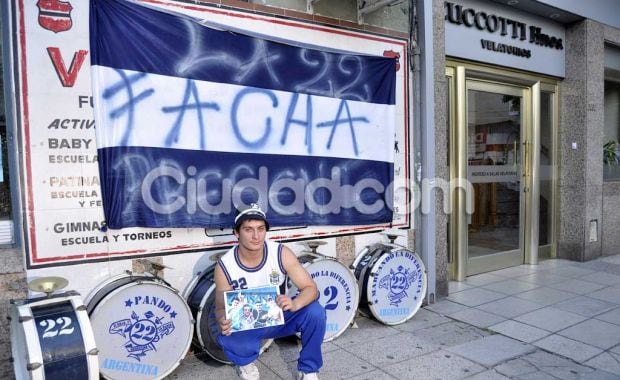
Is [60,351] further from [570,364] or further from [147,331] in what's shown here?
[570,364]

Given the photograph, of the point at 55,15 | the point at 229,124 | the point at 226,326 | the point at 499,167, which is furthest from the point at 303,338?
the point at 499,167

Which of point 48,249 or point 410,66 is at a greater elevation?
point 410,66

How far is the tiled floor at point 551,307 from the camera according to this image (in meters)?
3.79

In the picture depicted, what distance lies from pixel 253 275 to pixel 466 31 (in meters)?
4.26

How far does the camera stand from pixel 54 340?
92.1 inches

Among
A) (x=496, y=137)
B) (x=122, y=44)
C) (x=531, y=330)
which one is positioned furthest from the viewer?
(x=496, y=137)

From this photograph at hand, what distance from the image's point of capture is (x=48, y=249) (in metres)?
3.04

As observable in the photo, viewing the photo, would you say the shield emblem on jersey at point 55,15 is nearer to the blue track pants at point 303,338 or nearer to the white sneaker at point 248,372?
the blue track pants at point 303,338

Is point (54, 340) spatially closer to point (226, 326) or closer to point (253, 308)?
point (226, 326)

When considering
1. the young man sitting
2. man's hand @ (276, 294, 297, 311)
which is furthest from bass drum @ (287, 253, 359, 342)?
man's hand @ (276, 294, 297, 311)

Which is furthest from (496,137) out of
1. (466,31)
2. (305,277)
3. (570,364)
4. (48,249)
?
(48,249)

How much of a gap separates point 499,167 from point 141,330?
510 centimetres

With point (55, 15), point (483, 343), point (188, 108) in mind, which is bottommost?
point (483, 343)

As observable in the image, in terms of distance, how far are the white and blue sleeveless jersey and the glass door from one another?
11.6 feet
